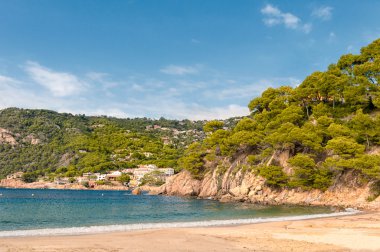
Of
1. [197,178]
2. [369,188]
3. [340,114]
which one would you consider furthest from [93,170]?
[369,188]

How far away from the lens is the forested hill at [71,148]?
152m

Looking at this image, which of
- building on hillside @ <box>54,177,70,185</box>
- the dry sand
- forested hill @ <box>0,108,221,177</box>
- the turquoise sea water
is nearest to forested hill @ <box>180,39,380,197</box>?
the turquoise sea water

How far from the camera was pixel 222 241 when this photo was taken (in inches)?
697

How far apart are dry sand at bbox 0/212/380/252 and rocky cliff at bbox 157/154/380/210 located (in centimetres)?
2045

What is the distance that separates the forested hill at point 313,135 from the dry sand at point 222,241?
22371mm

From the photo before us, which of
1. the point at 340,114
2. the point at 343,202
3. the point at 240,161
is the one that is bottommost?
the point at 343,202

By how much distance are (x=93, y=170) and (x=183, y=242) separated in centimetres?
13565

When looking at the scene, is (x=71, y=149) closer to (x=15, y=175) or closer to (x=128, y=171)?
(x=15, y=175)

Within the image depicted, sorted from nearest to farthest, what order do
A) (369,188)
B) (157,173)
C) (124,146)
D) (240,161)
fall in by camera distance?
(369,188) → (240,161) → (157,173) → (124,146)

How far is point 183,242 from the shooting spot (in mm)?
17219

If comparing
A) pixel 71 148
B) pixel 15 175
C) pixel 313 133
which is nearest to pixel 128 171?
pixel 71 148

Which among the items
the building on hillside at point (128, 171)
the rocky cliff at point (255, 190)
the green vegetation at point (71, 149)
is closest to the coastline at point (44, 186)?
the green vegetation at point (71, 149)

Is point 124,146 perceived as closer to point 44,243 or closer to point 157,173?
point 157,173

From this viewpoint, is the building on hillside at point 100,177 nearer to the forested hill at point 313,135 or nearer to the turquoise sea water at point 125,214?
the forested hill at point 313,135
